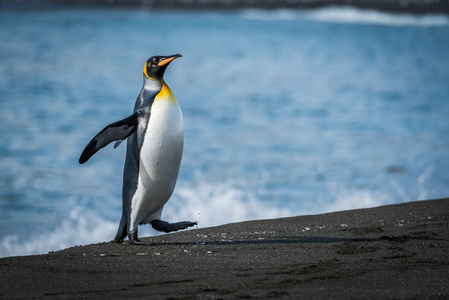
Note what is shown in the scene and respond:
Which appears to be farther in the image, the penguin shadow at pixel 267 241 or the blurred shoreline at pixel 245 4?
the blurred shoreline at pixel 245 4

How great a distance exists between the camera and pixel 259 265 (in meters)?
3.45

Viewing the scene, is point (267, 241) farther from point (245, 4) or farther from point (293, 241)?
point (245, 4)

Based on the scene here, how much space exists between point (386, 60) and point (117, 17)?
44.9 meters

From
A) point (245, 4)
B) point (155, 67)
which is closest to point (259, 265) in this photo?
point (155, 67)

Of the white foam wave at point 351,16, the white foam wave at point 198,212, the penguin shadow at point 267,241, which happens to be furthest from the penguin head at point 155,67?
the white foam wave at point 351,16

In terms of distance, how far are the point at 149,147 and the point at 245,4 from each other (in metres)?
80.4

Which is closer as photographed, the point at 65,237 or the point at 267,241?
the point at 267,241

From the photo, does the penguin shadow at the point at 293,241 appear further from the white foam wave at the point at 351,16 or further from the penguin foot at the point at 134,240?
the white foam wave at the point at 351,16

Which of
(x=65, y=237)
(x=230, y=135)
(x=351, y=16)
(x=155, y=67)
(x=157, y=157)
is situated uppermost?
(x=351, y=16)

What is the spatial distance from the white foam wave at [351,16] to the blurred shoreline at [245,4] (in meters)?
0.56

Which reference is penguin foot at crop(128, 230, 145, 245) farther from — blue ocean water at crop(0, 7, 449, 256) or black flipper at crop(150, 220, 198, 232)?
blue ocean water at crop(0, 7, 449, 256)

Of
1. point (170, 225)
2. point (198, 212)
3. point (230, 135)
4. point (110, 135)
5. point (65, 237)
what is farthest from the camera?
point (230, 135)

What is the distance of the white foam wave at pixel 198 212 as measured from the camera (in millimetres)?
5910

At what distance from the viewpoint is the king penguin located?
13.6ft
